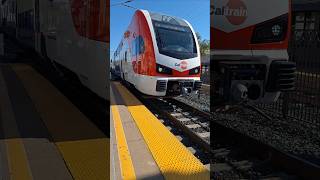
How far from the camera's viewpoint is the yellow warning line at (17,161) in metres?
2.20

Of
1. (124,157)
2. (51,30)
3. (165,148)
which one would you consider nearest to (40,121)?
(51,30)

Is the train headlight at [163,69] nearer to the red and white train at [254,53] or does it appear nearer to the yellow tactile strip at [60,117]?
Result: the red and white train at [254,53]

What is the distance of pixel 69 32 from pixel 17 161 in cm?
116

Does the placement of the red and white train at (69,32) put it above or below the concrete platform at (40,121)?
above

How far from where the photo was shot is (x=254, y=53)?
306 cm

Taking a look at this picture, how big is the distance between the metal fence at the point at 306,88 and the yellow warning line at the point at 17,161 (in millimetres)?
4267

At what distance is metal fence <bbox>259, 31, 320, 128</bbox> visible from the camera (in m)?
6.14

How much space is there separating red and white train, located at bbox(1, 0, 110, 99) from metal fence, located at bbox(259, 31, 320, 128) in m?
4.52

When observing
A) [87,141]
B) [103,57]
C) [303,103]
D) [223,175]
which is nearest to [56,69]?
[87,141]

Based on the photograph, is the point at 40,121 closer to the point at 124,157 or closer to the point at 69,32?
the point at 69,32

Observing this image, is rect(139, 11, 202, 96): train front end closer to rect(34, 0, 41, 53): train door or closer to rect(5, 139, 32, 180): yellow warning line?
rect(34, 0, 41, 53): train door

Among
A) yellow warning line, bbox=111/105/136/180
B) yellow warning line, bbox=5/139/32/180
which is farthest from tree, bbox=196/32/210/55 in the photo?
yellow warning line, bbox=111/105/136/180

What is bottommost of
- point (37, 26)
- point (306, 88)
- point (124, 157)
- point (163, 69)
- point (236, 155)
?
point (236, 155)

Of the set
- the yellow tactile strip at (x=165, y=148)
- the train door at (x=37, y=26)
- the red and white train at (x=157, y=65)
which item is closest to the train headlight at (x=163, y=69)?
the red and white train at (x=157, y=65)
